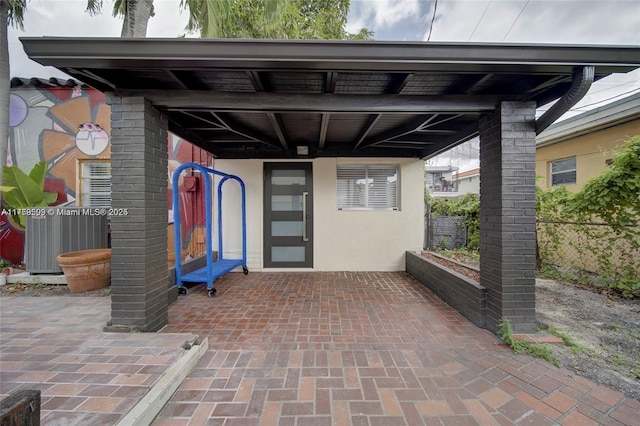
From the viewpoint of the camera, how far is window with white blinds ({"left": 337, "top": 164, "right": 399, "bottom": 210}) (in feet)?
17.1

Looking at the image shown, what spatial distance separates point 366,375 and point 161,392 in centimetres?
145

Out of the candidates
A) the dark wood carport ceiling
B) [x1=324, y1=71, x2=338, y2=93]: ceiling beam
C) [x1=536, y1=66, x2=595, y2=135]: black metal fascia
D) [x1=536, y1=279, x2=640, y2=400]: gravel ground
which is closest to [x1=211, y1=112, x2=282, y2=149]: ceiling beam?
the dark wood carport ceiling

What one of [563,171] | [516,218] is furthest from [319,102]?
[563,171]

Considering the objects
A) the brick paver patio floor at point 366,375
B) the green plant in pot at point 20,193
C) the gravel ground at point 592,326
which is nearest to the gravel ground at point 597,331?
the gravel ground at point 592,326

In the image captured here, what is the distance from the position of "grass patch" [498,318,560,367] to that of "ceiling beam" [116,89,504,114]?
87.2 inches

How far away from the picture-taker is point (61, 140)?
5.07 metres

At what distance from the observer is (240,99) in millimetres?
2539

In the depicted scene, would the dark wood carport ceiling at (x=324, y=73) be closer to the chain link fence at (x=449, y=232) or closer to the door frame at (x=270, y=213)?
the door frame at (x=270, y=213)

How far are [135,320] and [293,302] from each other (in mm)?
1762

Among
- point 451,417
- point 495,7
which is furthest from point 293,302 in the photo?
point 495,7

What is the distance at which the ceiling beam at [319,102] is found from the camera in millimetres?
2525

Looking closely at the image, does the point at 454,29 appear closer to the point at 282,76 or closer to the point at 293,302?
the point at 282,76

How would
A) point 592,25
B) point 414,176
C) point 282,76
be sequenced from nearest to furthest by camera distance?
point 282,76, point 414,176, point 592,25

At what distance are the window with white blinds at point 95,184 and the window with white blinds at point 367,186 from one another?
16.1 feet
